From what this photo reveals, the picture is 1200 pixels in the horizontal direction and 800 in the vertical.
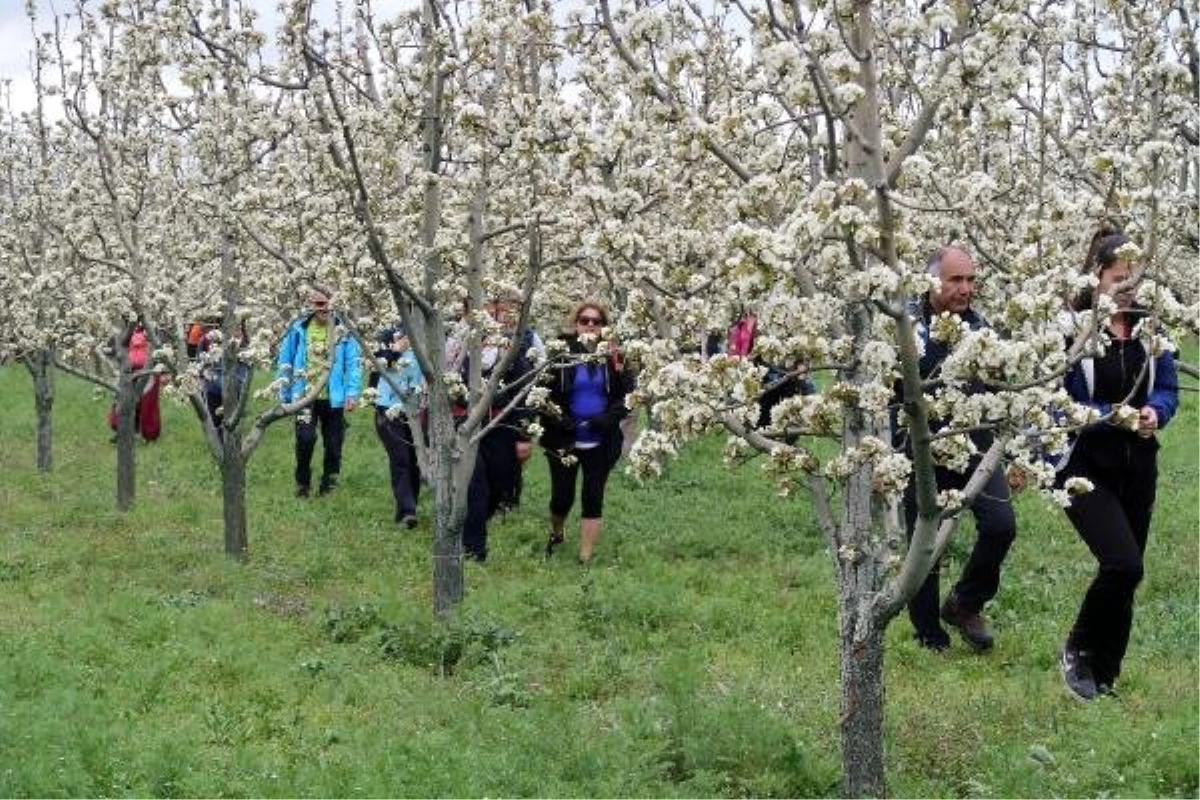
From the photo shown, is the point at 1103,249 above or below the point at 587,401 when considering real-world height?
above

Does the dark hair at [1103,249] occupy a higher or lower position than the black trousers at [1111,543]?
higher

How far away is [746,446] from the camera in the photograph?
17.9 ft

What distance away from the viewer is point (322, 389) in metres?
12.5

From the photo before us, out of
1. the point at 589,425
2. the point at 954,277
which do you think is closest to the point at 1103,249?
the point at 954,277

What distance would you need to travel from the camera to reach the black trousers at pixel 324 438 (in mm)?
14828

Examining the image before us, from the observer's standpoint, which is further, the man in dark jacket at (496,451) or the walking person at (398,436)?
the walking person at (398,436)

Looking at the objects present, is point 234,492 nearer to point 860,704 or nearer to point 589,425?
point 589,425

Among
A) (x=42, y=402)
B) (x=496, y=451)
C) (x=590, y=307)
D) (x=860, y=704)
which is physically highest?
(x=590, y=307)

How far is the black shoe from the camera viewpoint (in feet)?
23.1

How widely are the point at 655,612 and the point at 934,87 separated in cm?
520

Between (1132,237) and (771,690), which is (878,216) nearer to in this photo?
(1132,237)

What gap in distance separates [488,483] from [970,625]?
17.9 ft

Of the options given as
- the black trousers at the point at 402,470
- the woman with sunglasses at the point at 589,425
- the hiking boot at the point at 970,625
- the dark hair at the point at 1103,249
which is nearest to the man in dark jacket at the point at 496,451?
the woman with sunglasses at the point at 589,425

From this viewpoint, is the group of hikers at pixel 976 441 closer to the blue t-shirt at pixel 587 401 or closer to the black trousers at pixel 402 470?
the blue t-shirt at pixel 587 401
